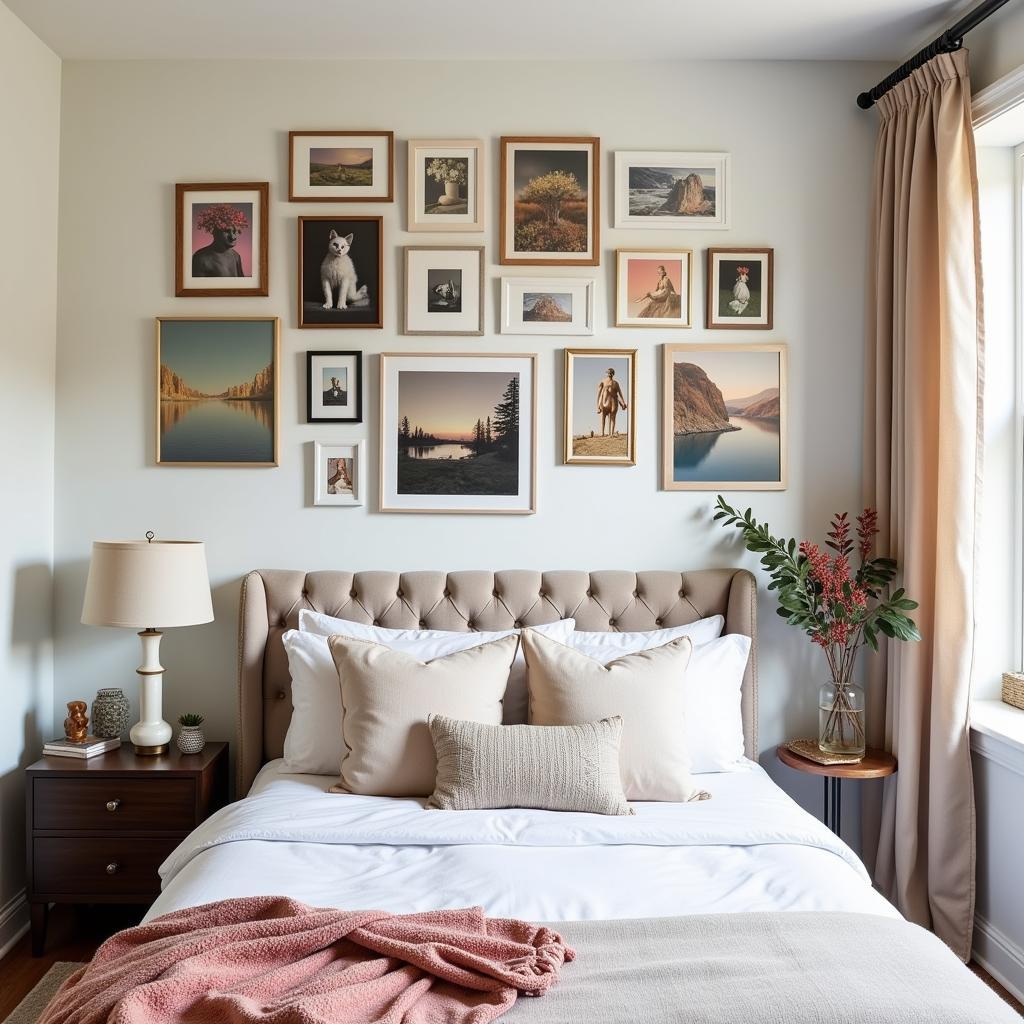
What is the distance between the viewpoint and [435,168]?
316cm

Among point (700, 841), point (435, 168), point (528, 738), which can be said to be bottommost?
point (700, 841)

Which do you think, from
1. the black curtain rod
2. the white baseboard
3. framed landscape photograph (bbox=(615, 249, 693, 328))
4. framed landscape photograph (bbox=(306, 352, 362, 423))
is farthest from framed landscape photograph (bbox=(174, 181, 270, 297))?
the white baseboard

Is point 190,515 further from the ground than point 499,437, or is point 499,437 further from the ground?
point 499,437

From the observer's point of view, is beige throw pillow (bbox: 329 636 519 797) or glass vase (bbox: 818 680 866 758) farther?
glass vase (bbox: 818 680 866 758)

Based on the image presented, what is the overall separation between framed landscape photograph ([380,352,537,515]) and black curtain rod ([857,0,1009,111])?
1.47 metres

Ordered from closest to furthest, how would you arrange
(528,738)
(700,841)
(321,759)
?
(700,841), (528,738), (321,759)

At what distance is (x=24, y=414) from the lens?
2994 millimetres

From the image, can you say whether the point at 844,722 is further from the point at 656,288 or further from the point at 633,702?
the point at 656,288

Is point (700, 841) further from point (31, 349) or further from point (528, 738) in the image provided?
point (31, 349)

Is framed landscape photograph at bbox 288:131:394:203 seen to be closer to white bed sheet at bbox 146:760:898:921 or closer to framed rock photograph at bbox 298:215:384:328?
framed rock photograph at bbox 298:215:384:328

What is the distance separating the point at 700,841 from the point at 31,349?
8.57ft

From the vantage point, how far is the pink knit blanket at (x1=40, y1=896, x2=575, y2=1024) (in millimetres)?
1448

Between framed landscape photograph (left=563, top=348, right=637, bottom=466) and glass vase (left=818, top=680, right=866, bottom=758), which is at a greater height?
framed landscape photograph (left=563, top=348, right=637, bottom=466)

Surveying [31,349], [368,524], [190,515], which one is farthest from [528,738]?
[31,349]
